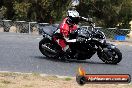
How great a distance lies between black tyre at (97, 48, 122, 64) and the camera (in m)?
12.7

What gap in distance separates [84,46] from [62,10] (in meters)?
20.8

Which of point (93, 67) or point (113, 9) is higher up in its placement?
point (93, 67)

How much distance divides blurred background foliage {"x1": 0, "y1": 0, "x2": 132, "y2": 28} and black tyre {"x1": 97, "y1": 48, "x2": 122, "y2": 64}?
19.9m

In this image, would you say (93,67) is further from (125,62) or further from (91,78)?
(91,78)

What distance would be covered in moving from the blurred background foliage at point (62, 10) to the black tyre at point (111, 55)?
19.9 meters

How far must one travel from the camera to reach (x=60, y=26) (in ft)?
43.3

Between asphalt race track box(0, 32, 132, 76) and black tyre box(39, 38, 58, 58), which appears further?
black tyre box(39, 38, 58, 58)

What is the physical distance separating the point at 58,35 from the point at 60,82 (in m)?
4.38

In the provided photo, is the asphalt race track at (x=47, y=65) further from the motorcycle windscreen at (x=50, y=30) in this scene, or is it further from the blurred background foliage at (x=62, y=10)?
the blurred background foliage at (x=62, y=10)

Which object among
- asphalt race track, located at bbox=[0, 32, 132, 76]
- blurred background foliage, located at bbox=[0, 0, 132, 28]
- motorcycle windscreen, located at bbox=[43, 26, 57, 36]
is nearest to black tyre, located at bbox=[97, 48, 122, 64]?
asphalt race track, located at bbox=[0, 32, 132, 76]

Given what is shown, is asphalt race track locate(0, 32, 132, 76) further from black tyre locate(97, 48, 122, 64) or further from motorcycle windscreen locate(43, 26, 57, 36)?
motorcycle windscreen locate(43, 26, 57, 36)

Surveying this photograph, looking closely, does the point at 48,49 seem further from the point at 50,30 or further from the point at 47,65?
the point at 47,65

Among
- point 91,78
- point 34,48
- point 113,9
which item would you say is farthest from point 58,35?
point 113,9

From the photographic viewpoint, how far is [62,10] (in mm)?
33625
